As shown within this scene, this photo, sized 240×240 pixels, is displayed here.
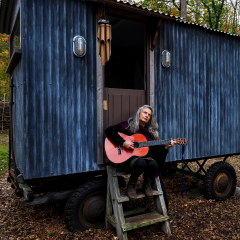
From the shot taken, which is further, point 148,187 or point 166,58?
point 166,58

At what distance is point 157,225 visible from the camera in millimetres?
3945

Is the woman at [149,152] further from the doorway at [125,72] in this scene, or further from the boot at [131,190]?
the doorway at [125,72]

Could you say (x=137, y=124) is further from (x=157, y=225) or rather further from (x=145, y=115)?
(x=157, y=225)

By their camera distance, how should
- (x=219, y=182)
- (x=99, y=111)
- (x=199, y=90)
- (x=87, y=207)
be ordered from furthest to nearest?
1. (x=219, y=182)
2. (x=199, y=90)
3. (x=99, y=111)
4. (x=87, y=207)

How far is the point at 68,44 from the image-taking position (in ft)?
12.1

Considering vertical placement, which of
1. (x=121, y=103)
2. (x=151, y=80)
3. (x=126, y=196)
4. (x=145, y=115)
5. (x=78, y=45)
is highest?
(x=78, y=45)

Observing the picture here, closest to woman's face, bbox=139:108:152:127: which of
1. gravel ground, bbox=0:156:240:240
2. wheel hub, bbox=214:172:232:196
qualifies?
gravel ground, bbox=0:156:240:240

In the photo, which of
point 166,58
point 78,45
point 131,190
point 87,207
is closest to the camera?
point 131,190

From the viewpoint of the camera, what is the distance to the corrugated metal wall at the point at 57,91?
11.1ft

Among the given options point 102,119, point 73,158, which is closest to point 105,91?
point 102,119

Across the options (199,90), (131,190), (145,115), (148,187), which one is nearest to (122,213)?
(131,190)

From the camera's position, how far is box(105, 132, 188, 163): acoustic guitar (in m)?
3.55

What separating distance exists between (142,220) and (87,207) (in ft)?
3.12

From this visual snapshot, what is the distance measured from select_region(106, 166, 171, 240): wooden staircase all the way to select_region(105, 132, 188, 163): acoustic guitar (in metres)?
0.32
